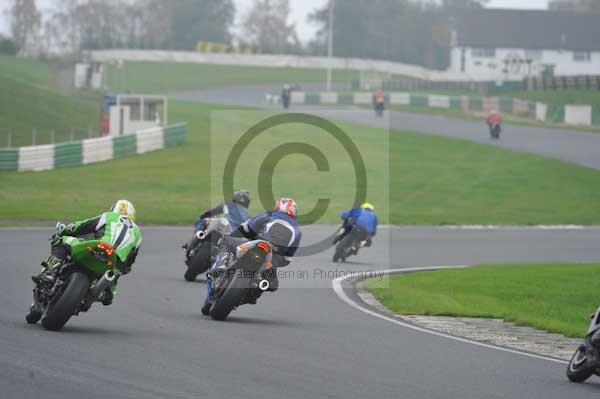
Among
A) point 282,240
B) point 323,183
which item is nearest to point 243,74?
point 323,183

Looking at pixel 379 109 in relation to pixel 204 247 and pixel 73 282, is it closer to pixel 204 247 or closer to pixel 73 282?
pixel 204 247

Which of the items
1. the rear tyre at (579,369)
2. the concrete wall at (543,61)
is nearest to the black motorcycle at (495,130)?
the rear tyre at (579,369)

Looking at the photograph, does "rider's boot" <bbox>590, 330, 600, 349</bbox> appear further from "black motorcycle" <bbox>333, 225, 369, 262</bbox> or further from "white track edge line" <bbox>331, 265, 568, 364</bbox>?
"black motorcycle" <bbox>333, 225, 369, 262</bbox>

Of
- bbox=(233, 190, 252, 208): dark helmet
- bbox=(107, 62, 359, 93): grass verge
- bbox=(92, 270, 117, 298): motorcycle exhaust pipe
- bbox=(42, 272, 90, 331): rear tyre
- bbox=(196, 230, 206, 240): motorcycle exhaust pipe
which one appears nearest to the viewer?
bbox=(42, 272, 90, 331): rear tyre

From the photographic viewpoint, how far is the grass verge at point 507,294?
555 inches

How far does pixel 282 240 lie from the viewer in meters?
12.6

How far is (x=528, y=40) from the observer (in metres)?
118

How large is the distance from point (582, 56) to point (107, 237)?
11159 centimetres

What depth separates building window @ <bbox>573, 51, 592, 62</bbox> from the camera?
Answer: 381 feet

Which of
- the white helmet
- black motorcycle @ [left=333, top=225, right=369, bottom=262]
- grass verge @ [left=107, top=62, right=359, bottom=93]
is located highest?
grass verge @ [left=107, top=62, right=359, bottom=93]

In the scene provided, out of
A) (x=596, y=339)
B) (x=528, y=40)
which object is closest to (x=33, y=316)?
(x=596, y=339)

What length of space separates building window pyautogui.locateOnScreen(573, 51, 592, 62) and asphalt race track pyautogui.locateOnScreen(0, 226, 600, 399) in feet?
345

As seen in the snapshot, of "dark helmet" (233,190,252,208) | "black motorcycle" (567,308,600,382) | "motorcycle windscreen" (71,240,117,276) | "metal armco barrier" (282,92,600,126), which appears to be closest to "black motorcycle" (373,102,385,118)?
"metal armco barrier" (282,92,600,126)

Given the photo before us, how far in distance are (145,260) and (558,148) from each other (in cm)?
3126
